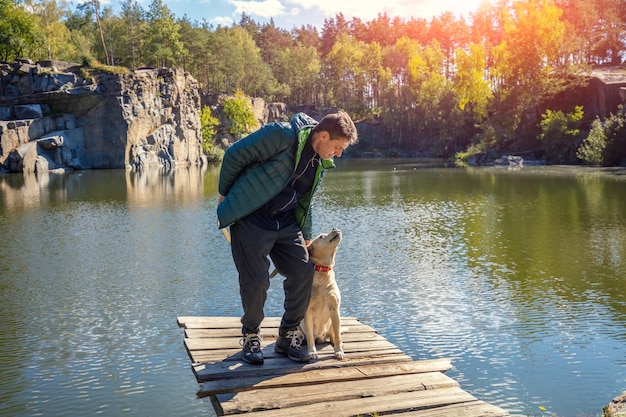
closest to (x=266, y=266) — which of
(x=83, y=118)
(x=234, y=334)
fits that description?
(x=234, y=334)

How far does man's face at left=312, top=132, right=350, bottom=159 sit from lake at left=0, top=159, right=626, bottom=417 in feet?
11.2

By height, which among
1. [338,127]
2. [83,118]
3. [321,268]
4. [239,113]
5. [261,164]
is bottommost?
[321,268]

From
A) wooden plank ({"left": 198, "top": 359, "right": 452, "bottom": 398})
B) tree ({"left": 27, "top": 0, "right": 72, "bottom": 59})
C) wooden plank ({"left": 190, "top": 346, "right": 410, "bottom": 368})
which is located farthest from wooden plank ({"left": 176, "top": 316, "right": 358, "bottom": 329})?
tree ({"left": 27, "top": 0, "right": 72, "bottom": 59})

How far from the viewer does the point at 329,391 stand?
4543mm

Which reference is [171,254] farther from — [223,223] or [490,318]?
[223,223]

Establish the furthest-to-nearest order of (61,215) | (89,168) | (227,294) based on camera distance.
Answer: (89,168), (61,215), (227,294)

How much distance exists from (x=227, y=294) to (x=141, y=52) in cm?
6341

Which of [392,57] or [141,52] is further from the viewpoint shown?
[392,57]

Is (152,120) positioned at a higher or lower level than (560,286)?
higher

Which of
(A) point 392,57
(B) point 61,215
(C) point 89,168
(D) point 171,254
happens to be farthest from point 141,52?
(D) point 171,254

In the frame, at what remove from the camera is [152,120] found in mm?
56281

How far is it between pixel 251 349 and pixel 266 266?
75 centimetres

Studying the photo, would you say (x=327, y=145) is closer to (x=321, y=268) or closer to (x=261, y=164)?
(x=261, y=164)

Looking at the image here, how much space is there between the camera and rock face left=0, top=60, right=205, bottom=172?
157 feet
